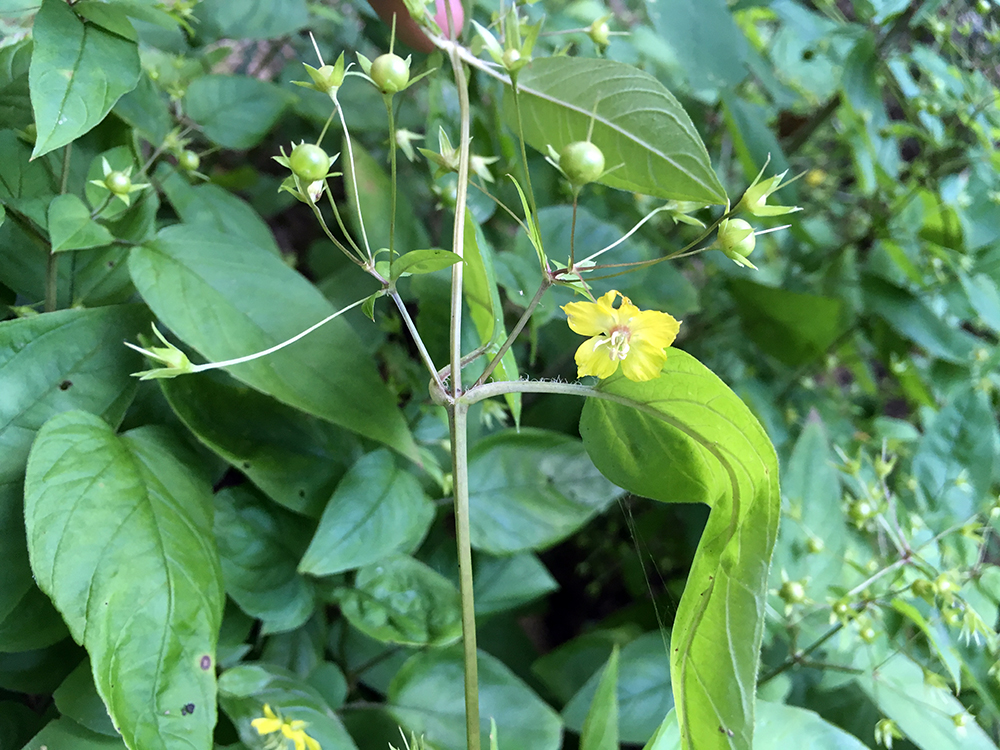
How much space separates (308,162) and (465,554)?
0.74 feet

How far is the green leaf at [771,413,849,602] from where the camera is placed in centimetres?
62

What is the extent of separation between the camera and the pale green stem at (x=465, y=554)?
1.16ft

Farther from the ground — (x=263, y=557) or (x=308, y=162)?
(x=308, y=162)

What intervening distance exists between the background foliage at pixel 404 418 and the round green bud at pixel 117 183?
3 cm

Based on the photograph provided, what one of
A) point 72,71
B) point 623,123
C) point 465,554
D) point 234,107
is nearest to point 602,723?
point 465,554

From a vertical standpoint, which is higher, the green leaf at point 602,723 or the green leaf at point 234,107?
the green leaf at point 234,107

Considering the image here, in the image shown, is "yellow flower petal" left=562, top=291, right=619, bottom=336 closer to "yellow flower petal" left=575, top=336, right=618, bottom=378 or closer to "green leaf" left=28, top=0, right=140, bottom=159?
"yellow flower petal" left=575, top=336, right=618, bottom=378

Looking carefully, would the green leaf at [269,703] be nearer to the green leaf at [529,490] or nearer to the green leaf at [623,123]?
the green leaf at [529,490]

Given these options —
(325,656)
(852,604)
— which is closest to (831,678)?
(852,604)

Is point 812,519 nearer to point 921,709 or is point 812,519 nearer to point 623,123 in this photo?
point 921,709

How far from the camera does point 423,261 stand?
0.32 metres

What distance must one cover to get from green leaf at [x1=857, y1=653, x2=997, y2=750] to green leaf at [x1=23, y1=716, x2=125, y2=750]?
60 cm

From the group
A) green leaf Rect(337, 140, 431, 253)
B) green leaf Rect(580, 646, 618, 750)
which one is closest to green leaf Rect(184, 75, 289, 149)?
green leaf Rect(337, 140, 431, 253)

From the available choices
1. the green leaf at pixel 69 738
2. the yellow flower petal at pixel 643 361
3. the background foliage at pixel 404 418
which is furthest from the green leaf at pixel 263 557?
the yellow flower petal at pixel 643 361
